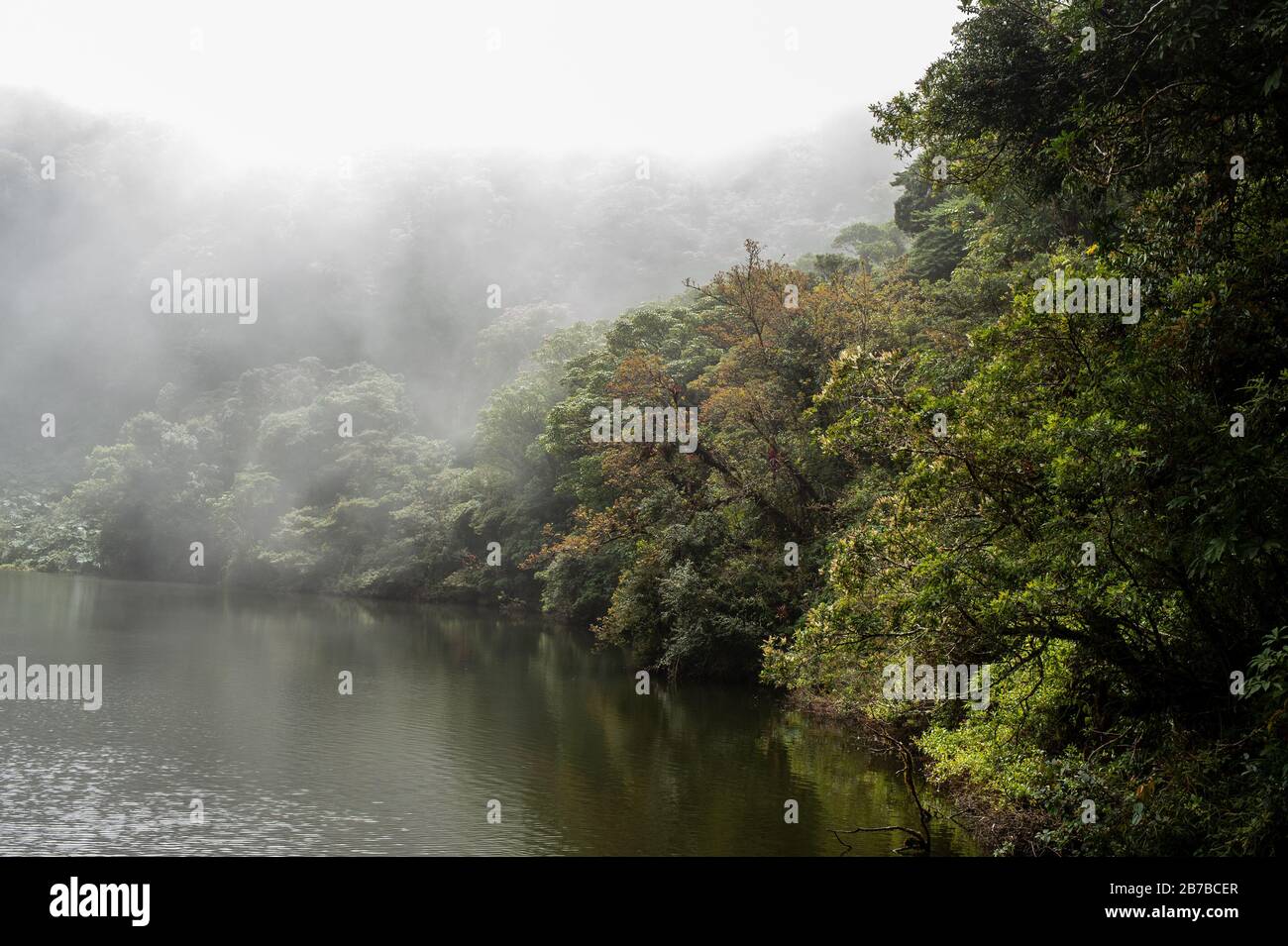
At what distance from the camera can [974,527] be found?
466 inches

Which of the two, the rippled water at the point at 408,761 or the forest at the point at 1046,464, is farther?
the rippled water at the point at 408,761

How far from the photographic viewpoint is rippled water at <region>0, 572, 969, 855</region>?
11.2 m

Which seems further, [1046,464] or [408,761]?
[408,761]

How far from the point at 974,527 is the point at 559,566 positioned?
69.7ft

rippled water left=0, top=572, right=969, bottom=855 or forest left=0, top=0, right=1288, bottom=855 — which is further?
rippled water left=0, top=572, right=969, bottom=855

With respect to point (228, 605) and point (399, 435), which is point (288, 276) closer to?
point (399, 435)

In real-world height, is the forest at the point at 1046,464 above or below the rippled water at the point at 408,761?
above

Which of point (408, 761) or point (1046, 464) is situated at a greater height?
point (1046, 464)

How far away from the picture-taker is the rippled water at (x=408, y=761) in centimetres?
1120

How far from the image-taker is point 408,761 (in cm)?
1498

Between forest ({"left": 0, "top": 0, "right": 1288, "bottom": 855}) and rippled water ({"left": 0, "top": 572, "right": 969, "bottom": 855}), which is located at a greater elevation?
forest ({"left": 0, "top": 0, "right": 1288, "bottom": 855})

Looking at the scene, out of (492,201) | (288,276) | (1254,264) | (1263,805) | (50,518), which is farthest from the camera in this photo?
(492,201)
